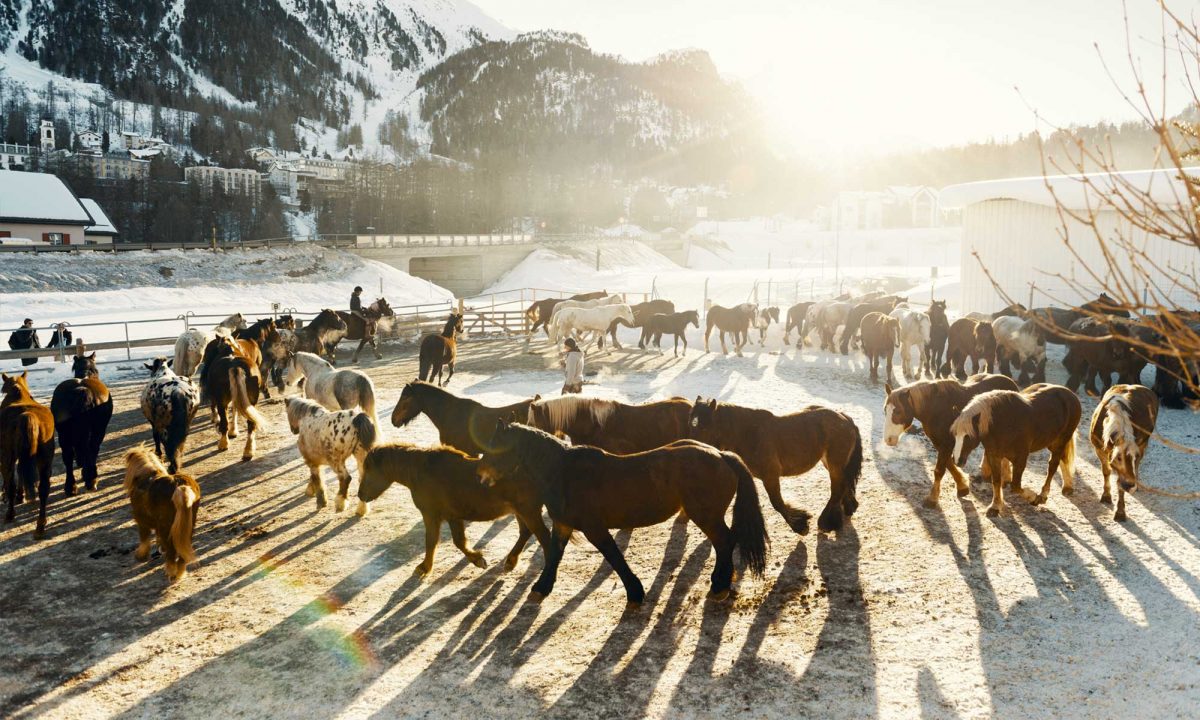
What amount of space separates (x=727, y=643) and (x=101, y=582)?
218 inches

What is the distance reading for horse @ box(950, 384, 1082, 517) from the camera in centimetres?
796

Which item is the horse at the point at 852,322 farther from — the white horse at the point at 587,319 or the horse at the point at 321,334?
the horse at the point at 321,334

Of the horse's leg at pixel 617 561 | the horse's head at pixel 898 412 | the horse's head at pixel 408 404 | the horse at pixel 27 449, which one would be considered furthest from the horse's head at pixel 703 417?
the horse at pixel 27 449

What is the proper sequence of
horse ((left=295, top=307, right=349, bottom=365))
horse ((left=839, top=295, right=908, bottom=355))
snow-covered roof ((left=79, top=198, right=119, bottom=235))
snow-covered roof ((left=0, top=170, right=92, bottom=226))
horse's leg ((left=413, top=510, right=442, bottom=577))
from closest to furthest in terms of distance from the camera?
1. horse's leg ((left=413, top=510, right=442, bottom=577))
2. horse ((left=295, top=307, right=349, bottom=365))
3. horse ((left=839, top=295, right=908, bottom=355))
4. snow-covered roof ((left=0, top=170, right=92, bottom=226))
5. snow-covered roof ((left=79, top=198, right=119, bottom=235))

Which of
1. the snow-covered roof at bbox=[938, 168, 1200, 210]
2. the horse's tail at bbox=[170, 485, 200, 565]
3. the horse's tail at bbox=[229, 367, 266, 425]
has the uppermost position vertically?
the snow-covered roof at bbox=[938, 168, 1200, 210]

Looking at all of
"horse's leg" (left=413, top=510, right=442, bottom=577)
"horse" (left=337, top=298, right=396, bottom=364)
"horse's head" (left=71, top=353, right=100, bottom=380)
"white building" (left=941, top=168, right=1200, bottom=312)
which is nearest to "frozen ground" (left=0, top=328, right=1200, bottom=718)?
"horse's leg" (left=413, top=510, right=442, bottom=577)

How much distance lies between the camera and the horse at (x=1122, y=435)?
7953mm

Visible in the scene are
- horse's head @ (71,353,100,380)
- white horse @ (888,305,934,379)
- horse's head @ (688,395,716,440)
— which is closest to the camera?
horse's head @ (688,395,716,440)

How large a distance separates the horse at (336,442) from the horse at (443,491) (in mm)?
1293

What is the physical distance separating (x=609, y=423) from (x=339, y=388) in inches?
171

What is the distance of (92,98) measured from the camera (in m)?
139

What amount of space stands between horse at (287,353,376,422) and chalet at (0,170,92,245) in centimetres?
5289

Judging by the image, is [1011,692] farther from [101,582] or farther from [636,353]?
[636,353]

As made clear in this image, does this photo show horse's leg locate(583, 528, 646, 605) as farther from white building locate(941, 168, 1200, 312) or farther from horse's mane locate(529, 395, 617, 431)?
white building locate(941, 168, 1200, 312)
